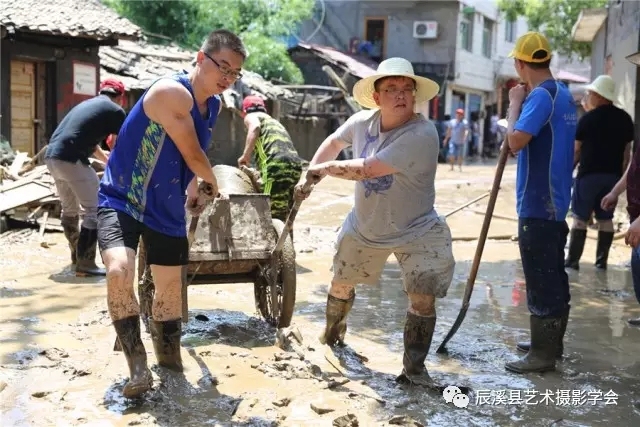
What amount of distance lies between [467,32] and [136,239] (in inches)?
1269

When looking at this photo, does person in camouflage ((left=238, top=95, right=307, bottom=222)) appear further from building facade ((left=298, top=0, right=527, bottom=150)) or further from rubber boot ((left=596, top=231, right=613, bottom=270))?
building facade ((left=298, top=0, right=527, bottom=150))

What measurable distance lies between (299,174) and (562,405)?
3.76 metres

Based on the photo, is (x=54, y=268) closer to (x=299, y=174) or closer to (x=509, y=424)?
(x=299, y=174)

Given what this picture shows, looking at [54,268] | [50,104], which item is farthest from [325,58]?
[54,268]

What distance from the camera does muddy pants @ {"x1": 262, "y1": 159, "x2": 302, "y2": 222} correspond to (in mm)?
7312

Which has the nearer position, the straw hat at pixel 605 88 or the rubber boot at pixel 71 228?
the rubber boot at pixel 71 228

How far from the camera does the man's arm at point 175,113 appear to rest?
12.9ft

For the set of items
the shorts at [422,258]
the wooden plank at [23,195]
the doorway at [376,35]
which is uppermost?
the doorway at [376,35]

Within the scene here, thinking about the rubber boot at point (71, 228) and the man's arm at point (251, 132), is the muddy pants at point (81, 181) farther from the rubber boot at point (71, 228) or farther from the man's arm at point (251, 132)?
the man's arm at point (251, 132)

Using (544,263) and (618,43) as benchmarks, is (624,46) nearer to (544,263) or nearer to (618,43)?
(618,43)

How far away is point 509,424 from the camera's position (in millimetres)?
3902

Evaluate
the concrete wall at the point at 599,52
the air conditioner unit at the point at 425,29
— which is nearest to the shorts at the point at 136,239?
the concrete wall at the point at 599,52

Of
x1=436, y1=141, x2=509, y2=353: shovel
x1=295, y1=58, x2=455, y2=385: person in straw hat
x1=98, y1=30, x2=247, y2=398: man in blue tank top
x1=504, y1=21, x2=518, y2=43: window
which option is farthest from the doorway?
x1=98, y1=30, x2=247, y2=398: man in blue tank top

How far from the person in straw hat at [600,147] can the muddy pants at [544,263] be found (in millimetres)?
3349
